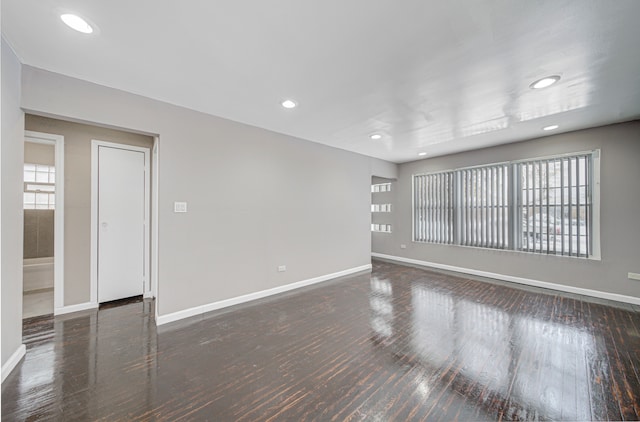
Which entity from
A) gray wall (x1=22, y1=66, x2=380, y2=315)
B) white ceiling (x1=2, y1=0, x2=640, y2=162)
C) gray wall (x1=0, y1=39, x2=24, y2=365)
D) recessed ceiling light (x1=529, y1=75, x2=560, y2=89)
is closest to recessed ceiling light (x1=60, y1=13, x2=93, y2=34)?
white ceiling (x1=2, y1=0, x2=640, y2=162)

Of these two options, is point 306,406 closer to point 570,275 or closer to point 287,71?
point 287,71

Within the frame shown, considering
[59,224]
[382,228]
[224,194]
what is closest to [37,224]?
[59,224]

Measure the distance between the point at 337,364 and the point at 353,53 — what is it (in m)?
2.70

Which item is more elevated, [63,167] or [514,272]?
[63,167]

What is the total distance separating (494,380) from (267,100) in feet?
11.5

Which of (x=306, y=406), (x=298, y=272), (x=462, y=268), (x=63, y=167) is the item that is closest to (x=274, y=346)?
(x=306, y=406)

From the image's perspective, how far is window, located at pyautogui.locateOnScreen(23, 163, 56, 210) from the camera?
4785 millimetres

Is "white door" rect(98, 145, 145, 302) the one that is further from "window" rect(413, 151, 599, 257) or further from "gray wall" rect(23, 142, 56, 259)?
"window" rect(413, 151, 599, 257)

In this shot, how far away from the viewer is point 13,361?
2057 millimetres

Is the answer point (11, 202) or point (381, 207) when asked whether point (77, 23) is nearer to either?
point (11, 202)

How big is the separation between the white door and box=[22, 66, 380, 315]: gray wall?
124 cm

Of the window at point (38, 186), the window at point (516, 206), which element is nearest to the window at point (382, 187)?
the window at point (516, 206)

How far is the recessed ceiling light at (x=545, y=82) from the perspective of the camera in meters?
2.42

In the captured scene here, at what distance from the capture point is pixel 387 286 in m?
4.45
